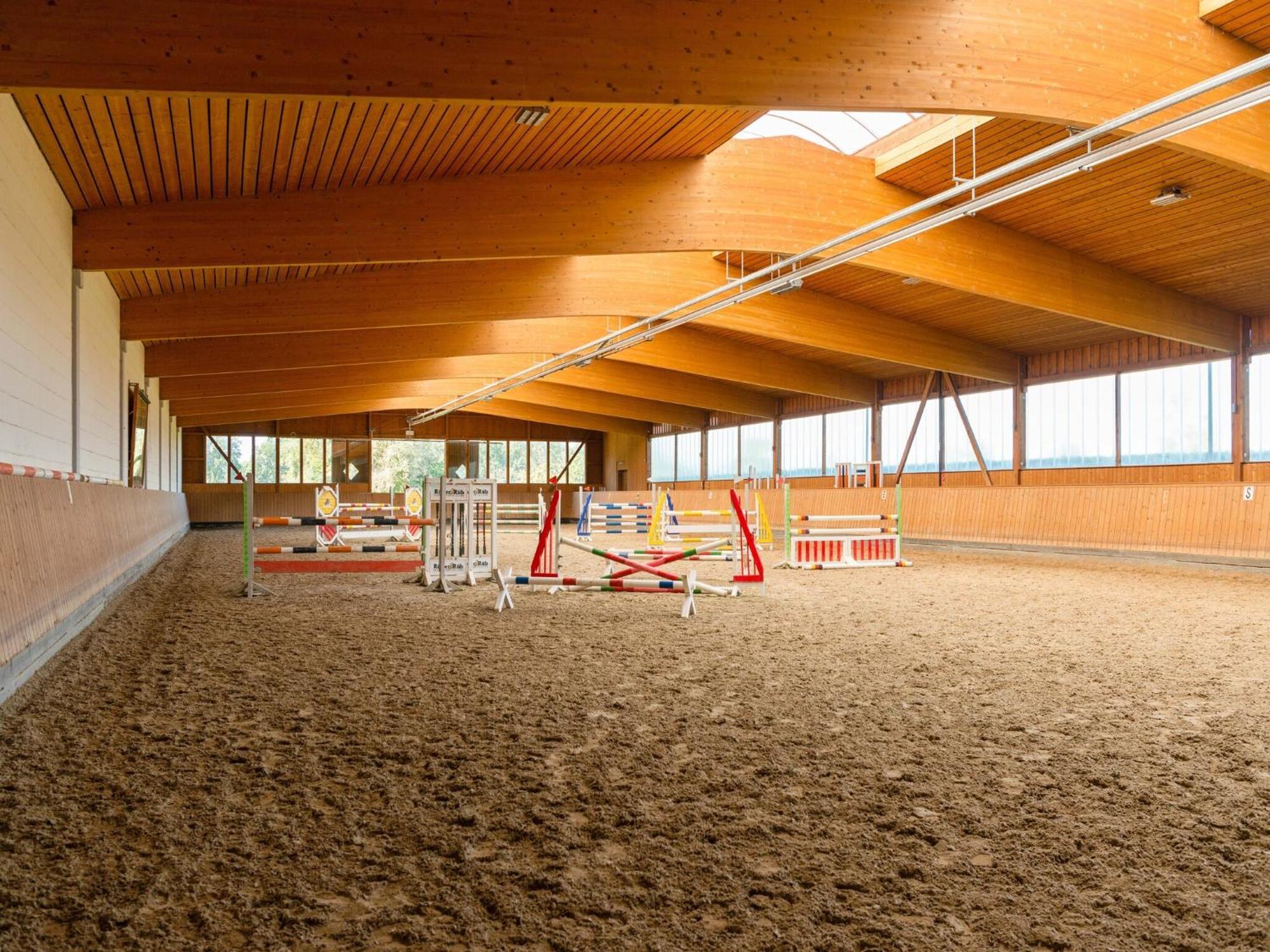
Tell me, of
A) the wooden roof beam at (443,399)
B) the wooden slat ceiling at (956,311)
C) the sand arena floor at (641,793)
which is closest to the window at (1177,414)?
the wooden slat ceiling at (956,311)

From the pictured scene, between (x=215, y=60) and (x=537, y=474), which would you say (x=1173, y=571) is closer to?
(x=215, y=60)

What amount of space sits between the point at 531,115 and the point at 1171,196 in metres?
8.80

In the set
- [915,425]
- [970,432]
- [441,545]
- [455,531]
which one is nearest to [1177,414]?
[970,432]

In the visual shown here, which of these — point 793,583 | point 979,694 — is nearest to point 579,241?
point 793,583

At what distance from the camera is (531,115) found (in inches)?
330

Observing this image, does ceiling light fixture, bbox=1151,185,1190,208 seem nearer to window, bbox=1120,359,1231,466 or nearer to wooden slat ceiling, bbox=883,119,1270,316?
wooden slat ceiling, bbox=883,119,1270,316

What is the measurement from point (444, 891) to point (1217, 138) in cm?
1014

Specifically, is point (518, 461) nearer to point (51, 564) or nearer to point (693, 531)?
point (693, 531)

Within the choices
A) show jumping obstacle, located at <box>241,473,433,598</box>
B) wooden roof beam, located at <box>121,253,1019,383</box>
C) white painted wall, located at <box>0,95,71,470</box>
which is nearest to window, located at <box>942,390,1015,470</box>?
wooden roof beam, located at <box>121,253,1019,383</box>

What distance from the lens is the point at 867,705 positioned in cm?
474

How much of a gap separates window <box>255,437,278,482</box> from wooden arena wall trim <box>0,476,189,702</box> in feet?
90.0

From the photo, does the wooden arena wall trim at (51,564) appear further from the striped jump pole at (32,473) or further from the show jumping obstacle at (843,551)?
the show jumping obstacle at (843,551)

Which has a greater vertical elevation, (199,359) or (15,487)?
(199,359)

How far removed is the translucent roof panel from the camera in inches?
485
